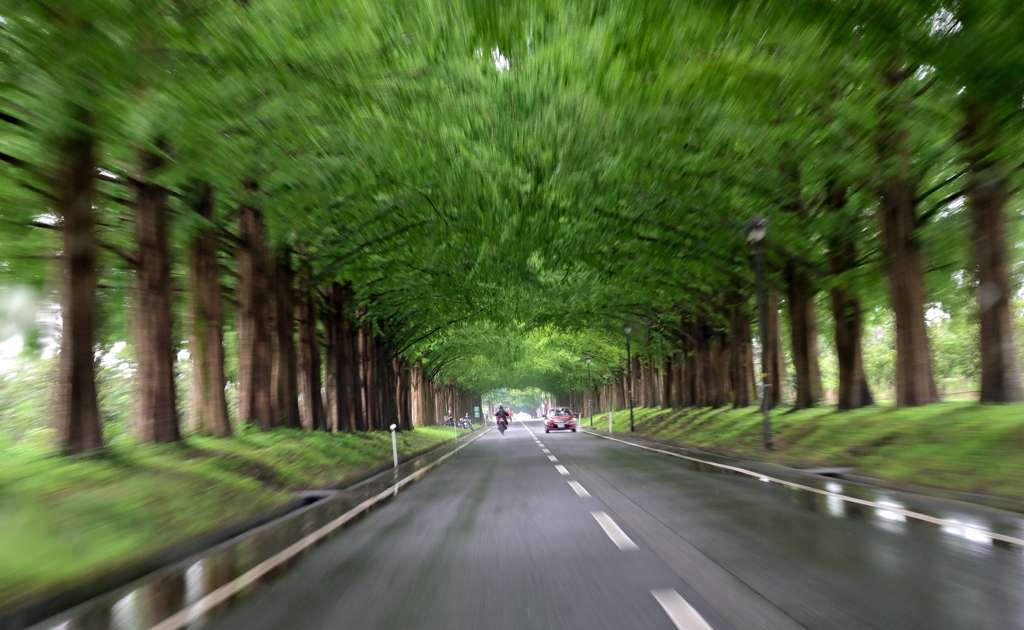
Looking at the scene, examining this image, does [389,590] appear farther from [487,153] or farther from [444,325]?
[444,325]

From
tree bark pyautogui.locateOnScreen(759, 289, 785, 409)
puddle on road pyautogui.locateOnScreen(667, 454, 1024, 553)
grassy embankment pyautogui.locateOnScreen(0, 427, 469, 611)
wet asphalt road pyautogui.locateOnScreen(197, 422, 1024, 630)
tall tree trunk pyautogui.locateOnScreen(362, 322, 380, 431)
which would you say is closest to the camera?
wet asphalt road pyautogui.locateOnScreen(197, 422, 1024, 630)

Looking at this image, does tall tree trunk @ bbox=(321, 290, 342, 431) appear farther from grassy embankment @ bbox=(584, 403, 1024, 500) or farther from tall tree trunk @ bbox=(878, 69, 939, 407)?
tall tree trunk @ bbox=(878, 69, 939, 407)

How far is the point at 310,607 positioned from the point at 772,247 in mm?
15783

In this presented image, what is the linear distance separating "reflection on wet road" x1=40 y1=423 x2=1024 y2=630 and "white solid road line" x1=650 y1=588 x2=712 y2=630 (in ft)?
0.05

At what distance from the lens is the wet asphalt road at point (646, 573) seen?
4.09 meters

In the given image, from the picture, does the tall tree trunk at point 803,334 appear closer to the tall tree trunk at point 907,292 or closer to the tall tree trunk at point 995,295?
the tall tree trunk at point 907,292

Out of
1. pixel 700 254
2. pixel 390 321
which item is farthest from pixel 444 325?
pixel 700 254

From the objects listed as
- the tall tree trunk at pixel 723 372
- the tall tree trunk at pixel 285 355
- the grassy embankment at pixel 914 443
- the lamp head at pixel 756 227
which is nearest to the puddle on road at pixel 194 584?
the tall tree trunk at pixel 285 355

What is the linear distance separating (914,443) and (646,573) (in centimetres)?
909

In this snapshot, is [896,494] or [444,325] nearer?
[896,494]

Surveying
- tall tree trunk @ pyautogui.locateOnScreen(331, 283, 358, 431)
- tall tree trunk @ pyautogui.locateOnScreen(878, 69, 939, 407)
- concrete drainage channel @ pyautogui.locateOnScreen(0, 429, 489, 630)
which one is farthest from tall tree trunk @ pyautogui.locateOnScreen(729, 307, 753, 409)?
concrete drainage channel @ pyautogui.locateOnScreen(0, 429, 489, 630)

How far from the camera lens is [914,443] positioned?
11.8 meters

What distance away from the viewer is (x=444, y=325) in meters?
28.7

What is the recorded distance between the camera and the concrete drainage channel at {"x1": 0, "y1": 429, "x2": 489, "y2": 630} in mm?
4625
